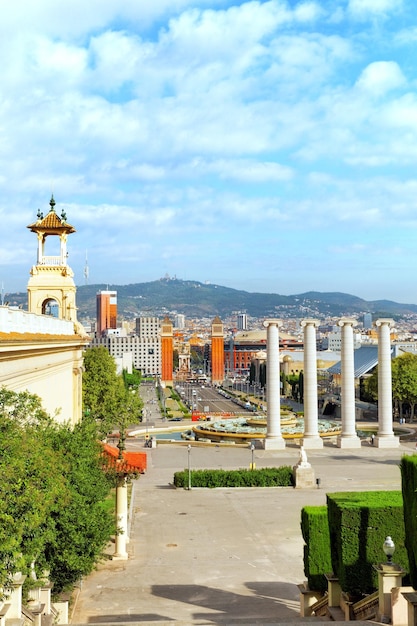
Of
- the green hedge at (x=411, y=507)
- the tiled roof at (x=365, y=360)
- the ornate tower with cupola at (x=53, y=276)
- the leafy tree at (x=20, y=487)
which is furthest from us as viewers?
the tiled roof at (x=365, y=360)

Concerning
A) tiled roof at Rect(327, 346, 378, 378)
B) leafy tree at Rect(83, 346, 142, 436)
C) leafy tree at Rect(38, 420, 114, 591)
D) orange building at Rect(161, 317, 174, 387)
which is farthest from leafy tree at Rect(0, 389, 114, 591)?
orange building at Rect(161, 317, 174, 387)

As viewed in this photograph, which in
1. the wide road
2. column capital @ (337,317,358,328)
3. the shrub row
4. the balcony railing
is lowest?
the wide road

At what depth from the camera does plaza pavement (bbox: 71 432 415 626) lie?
2286 centimetres

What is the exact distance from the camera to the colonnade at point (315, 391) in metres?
60.8

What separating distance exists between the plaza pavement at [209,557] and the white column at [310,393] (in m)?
8.90

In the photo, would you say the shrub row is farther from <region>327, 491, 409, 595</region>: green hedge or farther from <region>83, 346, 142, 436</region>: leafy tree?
<region>83, 346, 142, 436</region>: leafy tree

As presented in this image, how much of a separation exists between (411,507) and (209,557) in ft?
48.4

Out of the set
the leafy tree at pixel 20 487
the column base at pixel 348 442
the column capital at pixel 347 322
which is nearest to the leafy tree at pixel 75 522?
the leafy tree at pixel 20 487

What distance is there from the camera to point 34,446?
1555 cm

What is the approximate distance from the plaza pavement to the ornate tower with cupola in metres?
12.0

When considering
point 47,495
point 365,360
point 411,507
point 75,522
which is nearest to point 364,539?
point 411,507

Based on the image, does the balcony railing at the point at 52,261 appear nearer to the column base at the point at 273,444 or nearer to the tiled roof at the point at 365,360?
the column base at the point at 273,444

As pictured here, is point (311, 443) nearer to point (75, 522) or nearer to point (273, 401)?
point (273, 401)

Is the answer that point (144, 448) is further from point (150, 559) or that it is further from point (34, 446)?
point (34, 446)
